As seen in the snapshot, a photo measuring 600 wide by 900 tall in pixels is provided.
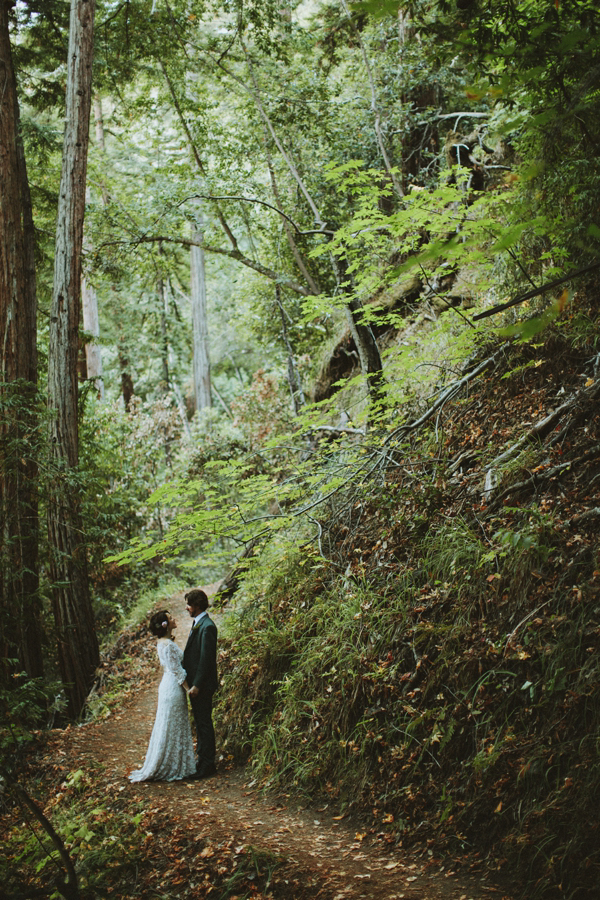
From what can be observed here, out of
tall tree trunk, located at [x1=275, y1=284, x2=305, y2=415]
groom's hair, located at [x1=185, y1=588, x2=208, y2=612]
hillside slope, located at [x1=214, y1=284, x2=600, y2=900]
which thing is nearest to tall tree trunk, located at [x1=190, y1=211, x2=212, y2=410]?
tall tree trunk, located at [x1=275, y1=284, x2=305, y2=415]

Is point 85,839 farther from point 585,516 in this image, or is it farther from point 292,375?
point 292,375

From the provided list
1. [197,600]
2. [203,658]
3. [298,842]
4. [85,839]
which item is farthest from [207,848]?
[197,600]

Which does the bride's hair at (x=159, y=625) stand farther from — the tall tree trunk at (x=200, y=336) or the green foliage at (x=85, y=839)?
the tall tree trunk at (x=200, y=336)

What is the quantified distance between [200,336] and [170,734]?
1564 cm

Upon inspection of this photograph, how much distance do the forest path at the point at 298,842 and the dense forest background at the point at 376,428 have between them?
0.22 m

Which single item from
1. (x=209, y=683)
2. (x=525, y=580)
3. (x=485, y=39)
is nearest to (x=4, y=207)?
(x=209, y=683)

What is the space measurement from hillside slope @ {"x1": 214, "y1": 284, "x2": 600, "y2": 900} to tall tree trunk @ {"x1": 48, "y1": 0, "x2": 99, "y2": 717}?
2.69 meters

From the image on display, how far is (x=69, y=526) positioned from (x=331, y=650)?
14.4 feet

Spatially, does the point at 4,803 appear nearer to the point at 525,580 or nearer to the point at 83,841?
the point at 83,841

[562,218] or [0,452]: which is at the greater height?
[562,218]

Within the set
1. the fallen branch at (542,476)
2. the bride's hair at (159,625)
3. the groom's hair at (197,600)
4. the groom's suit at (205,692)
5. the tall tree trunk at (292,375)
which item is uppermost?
the tall tree trunk at (292,375)

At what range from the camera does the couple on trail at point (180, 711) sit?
18.3 feet

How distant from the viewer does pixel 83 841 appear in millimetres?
4324

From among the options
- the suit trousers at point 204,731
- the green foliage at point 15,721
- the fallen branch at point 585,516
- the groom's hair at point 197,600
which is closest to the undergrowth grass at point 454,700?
the fallen branch at point 585,516
